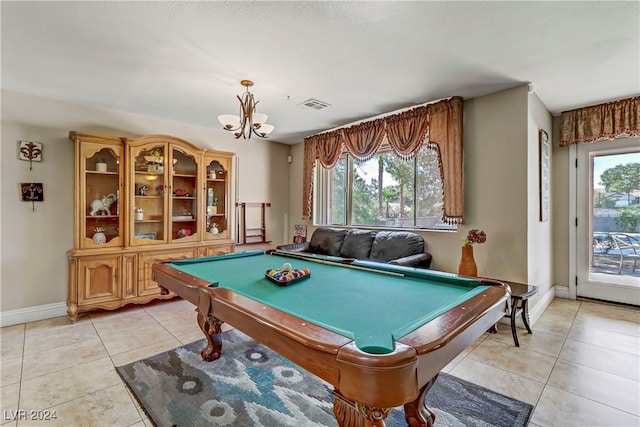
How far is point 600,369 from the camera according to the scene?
7.30 ft

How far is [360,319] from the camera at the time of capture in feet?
4.18

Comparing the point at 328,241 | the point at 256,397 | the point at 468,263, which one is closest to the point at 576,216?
the point at 468,263

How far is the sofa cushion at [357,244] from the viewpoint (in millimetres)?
3885

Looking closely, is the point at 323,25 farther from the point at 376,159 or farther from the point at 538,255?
the point at 538,255

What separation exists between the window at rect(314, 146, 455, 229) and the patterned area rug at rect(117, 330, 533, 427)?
2069mm

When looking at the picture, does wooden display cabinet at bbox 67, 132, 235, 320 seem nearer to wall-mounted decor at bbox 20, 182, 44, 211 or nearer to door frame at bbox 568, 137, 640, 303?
wall-mounted decor at bbox 20, 182, 44, 211

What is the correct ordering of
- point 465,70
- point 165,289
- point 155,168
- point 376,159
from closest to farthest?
point 165,289
point 465,70
point 155,168
point 376,159

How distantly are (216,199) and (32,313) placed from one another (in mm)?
2360

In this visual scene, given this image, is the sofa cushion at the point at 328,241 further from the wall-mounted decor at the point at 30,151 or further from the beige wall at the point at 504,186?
the wall-mounted decor at the point at 30,151

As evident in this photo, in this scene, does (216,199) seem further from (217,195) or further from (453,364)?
(453,364)

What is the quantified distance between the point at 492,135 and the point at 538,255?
1.43 m

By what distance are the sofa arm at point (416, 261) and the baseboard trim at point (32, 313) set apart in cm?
376

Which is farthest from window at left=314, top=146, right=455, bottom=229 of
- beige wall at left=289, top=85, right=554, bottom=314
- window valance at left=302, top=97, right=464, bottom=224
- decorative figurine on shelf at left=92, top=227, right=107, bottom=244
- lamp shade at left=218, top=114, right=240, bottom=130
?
decorative figurine on shelf at left=92, top=227, right=107, bottom=244

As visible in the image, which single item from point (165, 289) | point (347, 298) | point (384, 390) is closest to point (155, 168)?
point (165, 289)
